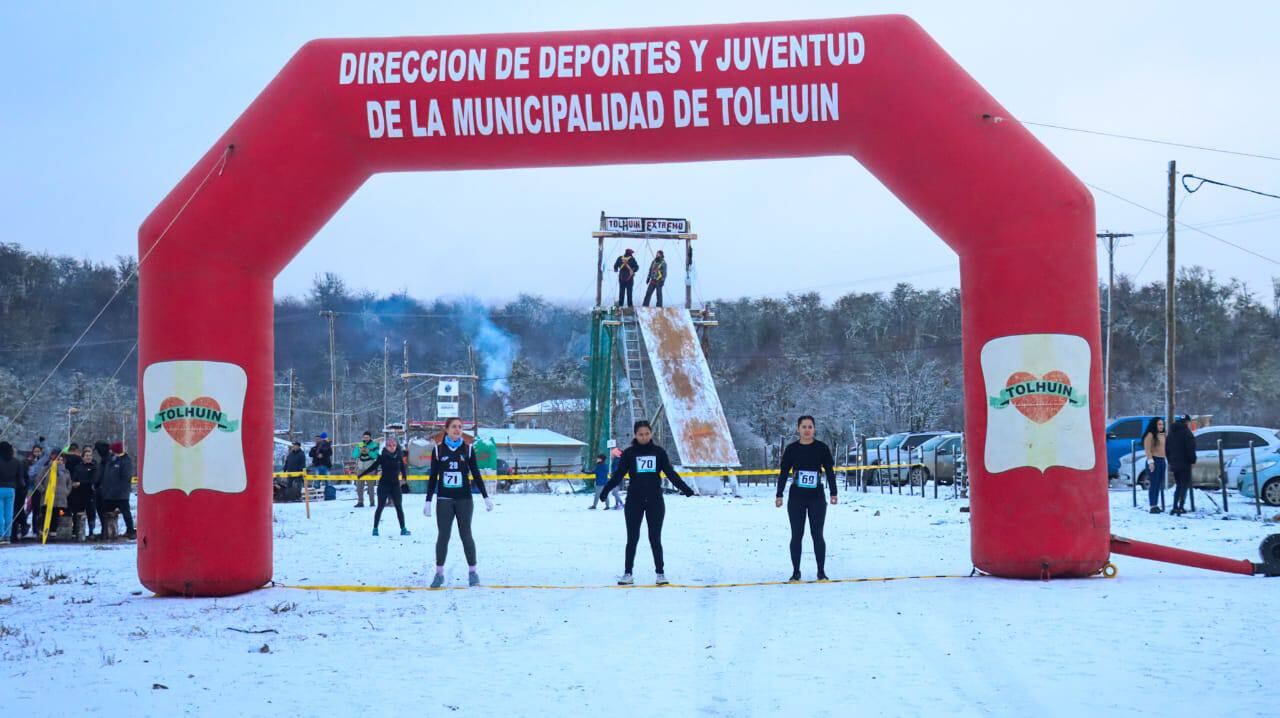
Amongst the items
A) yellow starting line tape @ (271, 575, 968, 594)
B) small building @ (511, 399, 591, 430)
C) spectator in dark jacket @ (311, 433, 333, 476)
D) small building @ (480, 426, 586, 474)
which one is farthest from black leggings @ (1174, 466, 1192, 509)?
small building @ (511, 399, 591, 430)

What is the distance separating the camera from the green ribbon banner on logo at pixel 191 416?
9281 millimetres

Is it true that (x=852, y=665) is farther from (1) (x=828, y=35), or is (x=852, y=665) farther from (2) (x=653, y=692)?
(1) (x=828, y=35)

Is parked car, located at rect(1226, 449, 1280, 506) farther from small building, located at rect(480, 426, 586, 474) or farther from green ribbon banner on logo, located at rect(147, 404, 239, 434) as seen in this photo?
small building, located at rect(480, 426, 586, 474)

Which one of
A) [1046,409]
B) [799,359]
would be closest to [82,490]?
[1046,409]

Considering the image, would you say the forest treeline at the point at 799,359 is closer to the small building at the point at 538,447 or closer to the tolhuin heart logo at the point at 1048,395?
the small building at the point at 538,447

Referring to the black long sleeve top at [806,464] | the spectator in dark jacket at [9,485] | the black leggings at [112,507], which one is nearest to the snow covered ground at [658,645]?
the black long sleeve top at [806,464]

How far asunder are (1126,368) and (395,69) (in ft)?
210

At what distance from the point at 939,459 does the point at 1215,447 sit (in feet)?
29.1

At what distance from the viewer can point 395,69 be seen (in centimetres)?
962

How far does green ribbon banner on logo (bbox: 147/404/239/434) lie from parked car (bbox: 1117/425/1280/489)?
616 inches

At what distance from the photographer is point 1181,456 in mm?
16453

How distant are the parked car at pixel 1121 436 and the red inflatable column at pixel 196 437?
19463 millimetres

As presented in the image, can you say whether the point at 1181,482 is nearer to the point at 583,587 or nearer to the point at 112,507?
the point at 583,587

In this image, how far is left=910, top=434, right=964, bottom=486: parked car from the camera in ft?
89.9
